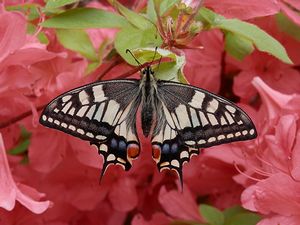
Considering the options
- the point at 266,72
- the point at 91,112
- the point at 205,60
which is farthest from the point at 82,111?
the point at 266,72

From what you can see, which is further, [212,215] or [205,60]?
[205,60]

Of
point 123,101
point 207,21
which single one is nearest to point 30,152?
point 123,101

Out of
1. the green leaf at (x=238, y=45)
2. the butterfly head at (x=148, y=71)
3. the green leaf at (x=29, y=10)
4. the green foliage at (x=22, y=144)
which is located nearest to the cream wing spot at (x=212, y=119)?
the butterfly head at (x=148, y=71)

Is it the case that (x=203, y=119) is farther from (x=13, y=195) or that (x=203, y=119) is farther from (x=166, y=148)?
(x=13, y=195)

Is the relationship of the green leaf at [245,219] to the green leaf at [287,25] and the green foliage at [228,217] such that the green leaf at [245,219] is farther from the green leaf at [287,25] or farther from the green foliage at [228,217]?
the green leaf at [287,25]

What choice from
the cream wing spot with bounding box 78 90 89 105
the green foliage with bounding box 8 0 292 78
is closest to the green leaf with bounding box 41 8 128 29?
the green foliage with bounding box 8 0 292 78

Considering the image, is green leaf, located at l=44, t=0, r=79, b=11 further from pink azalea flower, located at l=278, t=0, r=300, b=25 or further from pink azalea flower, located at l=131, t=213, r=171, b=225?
pink azalea flower, located at l=131, t=213, r=171, b=225

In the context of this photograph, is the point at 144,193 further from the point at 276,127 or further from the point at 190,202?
the point at 276,127
